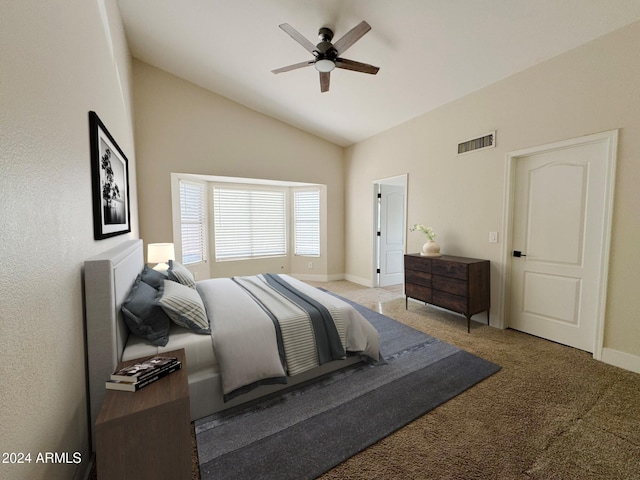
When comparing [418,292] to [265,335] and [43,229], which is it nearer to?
[265,335]

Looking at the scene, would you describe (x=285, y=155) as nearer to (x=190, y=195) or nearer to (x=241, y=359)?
(x=190, y=195)

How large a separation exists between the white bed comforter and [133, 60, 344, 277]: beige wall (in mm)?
2381

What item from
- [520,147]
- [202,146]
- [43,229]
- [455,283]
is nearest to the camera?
[43,229]

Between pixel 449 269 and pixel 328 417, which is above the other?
pixel 449 269

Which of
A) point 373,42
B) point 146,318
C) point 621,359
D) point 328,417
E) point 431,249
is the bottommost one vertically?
point 328,417

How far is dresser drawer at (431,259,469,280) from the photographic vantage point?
312 cm

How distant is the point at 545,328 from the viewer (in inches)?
115

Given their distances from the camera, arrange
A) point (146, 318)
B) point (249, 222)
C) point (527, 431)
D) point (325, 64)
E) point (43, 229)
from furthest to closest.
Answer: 1. point (249, 222)
2. point (325, 64)
3. point (146, 318)
4. point (527, 431)
5. point (43, 229)

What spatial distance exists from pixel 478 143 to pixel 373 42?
179 centimetres

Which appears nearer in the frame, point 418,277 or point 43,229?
point 43,229

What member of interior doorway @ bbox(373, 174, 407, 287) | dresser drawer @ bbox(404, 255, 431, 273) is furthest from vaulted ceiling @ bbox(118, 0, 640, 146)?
dresser drawer @ bbox(404, 255, 431, 273)

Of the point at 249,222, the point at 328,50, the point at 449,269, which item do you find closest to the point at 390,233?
the point at 449,269

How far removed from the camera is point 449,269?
Answer: 3299mm

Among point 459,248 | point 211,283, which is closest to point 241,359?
point 211,283
